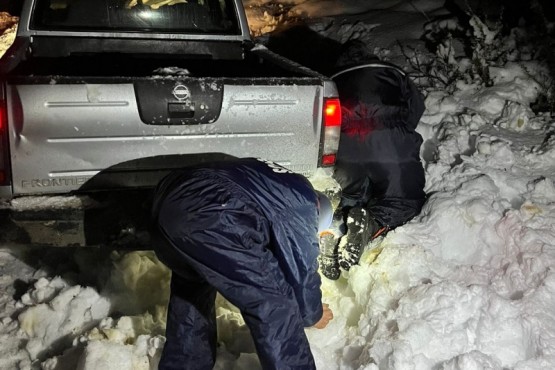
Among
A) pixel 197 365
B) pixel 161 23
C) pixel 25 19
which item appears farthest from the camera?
pixel 161 23

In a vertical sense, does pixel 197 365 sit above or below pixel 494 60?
below

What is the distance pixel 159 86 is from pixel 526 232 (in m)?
2.71

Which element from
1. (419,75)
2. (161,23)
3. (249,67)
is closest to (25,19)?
(161,23)

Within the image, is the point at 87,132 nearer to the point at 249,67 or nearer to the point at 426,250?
the point at 249,67

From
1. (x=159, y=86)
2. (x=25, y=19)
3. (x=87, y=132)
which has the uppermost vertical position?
(x=25, y=19)

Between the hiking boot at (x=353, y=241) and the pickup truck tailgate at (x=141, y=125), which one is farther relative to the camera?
the hiking boot at (x=353, y=241)

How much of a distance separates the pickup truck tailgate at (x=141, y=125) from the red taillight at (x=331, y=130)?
71 millimetres

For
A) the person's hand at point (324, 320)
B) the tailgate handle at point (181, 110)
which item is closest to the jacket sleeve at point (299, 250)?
the person's hand at point (324, 320)

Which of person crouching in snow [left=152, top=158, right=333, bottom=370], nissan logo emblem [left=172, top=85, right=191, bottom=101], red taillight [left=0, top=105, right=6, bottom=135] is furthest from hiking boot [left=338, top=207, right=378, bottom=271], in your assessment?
red taillight [left=0, top=105, right=6, bottom=135]

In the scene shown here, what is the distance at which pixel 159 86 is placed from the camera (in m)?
3.21

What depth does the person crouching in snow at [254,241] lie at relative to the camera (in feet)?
7.63

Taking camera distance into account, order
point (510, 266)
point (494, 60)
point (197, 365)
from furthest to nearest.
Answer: point (494, 60)
point (510, 266)
point (197, 365)

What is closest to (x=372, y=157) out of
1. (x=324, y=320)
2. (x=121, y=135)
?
(x=324, y=320)

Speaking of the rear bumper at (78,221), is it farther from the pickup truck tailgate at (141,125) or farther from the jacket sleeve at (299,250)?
the jacket sleeve at (299,250)
